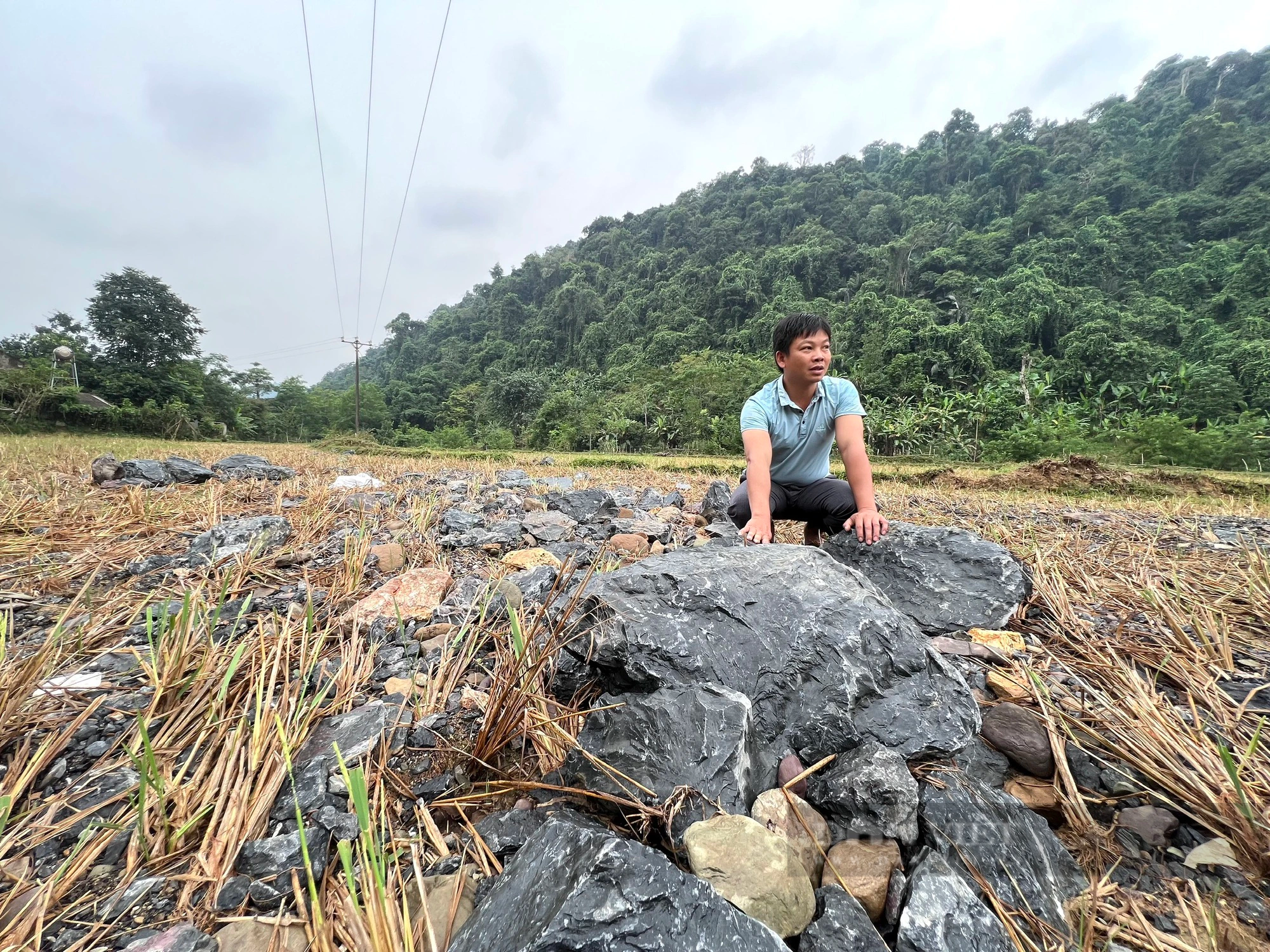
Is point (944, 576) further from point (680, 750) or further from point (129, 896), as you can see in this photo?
point (129, 896)

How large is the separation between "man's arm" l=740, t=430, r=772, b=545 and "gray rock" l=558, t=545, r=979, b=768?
727 millimetres

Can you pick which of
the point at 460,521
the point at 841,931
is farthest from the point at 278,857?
the point at 460,521

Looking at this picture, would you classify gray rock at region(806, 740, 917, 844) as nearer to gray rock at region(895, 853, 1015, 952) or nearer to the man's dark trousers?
gray rock at region(895, 853, 1015, 952)

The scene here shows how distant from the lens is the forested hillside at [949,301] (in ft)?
85.3

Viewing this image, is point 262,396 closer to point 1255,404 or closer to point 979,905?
point 979,905

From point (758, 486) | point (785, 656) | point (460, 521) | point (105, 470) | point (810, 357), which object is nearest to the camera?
point (785, 656)

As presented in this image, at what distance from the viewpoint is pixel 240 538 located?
258 cm

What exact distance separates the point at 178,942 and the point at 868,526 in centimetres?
244

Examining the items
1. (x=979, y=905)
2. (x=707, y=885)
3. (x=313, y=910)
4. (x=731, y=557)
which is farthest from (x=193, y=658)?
(x=979, y=905)

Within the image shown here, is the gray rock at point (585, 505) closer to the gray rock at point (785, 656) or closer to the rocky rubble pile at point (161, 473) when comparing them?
the gray rock at point (785, 656)

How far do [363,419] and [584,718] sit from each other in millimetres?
52694

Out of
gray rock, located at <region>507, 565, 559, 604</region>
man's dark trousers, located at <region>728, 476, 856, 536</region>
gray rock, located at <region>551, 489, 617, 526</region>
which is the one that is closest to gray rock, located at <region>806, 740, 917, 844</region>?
gray rock, located at <region>507, 565, 559, 604</region>

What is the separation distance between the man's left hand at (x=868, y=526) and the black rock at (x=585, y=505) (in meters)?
1.88

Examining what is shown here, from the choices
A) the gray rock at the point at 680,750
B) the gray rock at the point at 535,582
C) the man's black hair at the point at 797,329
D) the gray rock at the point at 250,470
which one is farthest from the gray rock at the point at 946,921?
the gray rock at the point at 250,470
